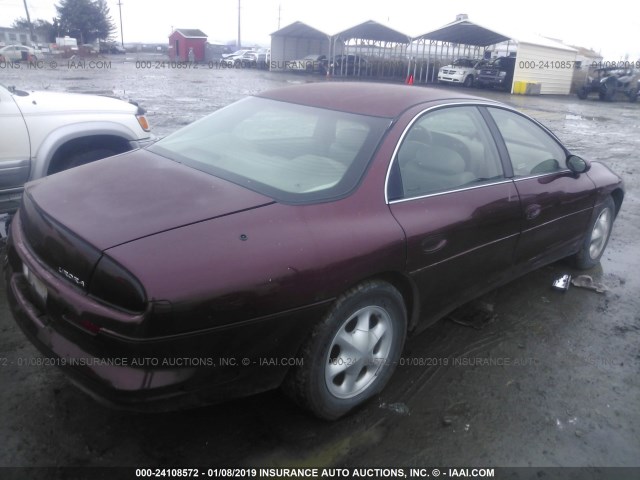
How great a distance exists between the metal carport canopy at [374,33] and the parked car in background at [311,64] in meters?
2.29

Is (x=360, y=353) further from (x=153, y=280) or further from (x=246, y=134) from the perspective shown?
(x=246, y=134)

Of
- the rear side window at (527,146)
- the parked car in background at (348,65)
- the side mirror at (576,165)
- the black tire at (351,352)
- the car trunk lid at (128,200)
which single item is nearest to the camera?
the car trunk lid at (128,200)

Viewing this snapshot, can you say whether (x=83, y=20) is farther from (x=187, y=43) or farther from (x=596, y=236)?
(x=596, y=236)

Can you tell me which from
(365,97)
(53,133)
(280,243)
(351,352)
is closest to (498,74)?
(53,133)

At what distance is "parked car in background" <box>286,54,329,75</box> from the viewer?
126 feet

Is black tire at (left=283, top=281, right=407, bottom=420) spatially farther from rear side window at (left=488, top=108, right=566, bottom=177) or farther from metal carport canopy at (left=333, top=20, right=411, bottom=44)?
metal carport canopy at (left=333, top=20, right=411, bottom=44)

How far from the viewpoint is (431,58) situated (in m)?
35.5

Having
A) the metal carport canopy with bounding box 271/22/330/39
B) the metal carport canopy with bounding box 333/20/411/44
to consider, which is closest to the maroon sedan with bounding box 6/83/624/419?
the metal carport canopy with bounding box 333/20/411/44

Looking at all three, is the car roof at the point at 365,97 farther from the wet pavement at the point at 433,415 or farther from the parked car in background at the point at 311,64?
the parked car in background at the point at 311,64

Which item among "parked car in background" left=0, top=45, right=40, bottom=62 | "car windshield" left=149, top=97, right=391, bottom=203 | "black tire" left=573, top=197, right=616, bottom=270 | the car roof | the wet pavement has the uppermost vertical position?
the car roof

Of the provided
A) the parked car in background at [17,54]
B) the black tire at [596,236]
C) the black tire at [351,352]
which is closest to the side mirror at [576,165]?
the black tire at [596,236]

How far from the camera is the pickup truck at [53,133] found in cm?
432

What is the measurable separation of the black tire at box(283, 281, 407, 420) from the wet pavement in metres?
0.16

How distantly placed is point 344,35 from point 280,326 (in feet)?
124
